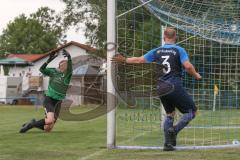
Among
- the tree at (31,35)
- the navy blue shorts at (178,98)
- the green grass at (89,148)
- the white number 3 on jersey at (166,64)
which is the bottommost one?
the green grass at (89,148)

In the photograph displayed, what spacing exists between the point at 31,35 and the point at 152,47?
88.4m

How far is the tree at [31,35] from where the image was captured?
315 feet

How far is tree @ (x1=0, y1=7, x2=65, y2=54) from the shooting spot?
95875mm

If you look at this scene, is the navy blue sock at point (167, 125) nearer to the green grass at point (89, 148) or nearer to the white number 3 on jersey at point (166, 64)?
the green grass at point (89, 148)

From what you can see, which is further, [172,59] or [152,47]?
[152,47]

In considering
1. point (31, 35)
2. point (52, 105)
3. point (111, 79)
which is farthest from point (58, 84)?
point (31, 35)

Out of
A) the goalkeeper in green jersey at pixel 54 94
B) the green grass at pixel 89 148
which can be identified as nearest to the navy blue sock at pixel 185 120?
the green grass at pixel 89 148

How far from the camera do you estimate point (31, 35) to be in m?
99.2

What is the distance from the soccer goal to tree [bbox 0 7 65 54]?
80.2m

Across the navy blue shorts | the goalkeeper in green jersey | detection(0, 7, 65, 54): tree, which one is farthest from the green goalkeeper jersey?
detection(0, 7, 65, 54): tree

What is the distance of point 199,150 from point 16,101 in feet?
135

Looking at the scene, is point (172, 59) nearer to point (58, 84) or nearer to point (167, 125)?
point (167, 125)

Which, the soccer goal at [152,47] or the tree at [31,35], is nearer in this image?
the soccer goal at [152,47]

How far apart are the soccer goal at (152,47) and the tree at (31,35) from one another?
80209 mm
